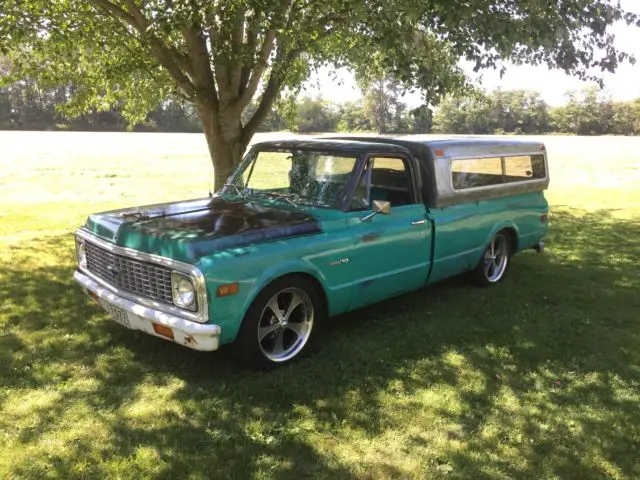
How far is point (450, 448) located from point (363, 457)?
1.88ft

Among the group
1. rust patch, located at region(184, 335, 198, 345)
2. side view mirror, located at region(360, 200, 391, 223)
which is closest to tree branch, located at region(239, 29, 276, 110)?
side view mirror, located at region(360, 200, 391, 223)

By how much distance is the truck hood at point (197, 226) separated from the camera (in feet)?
13.0

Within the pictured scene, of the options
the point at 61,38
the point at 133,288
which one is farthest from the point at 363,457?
the point at 61,38

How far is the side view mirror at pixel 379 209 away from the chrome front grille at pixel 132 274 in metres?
1.85

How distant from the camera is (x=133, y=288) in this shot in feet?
14.0

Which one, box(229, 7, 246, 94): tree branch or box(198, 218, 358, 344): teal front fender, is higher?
box(229, 7, 246, 94): tree branch

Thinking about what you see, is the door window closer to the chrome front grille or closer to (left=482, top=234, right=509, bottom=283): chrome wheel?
(left=482, top=234, right=509, bottom=283): chrome wheel

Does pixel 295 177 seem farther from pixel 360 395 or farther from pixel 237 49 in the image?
pixel 237 49

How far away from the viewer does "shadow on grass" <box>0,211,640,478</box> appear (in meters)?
3.21

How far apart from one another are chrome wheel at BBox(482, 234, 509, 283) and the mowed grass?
0.81ft

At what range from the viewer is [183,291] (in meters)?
3.86

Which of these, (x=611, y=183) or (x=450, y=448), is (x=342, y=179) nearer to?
(x=450, y=448)

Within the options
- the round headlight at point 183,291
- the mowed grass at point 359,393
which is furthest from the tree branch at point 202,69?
the round headlight at point 183,291

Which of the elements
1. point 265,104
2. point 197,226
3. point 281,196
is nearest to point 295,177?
point 281,196
